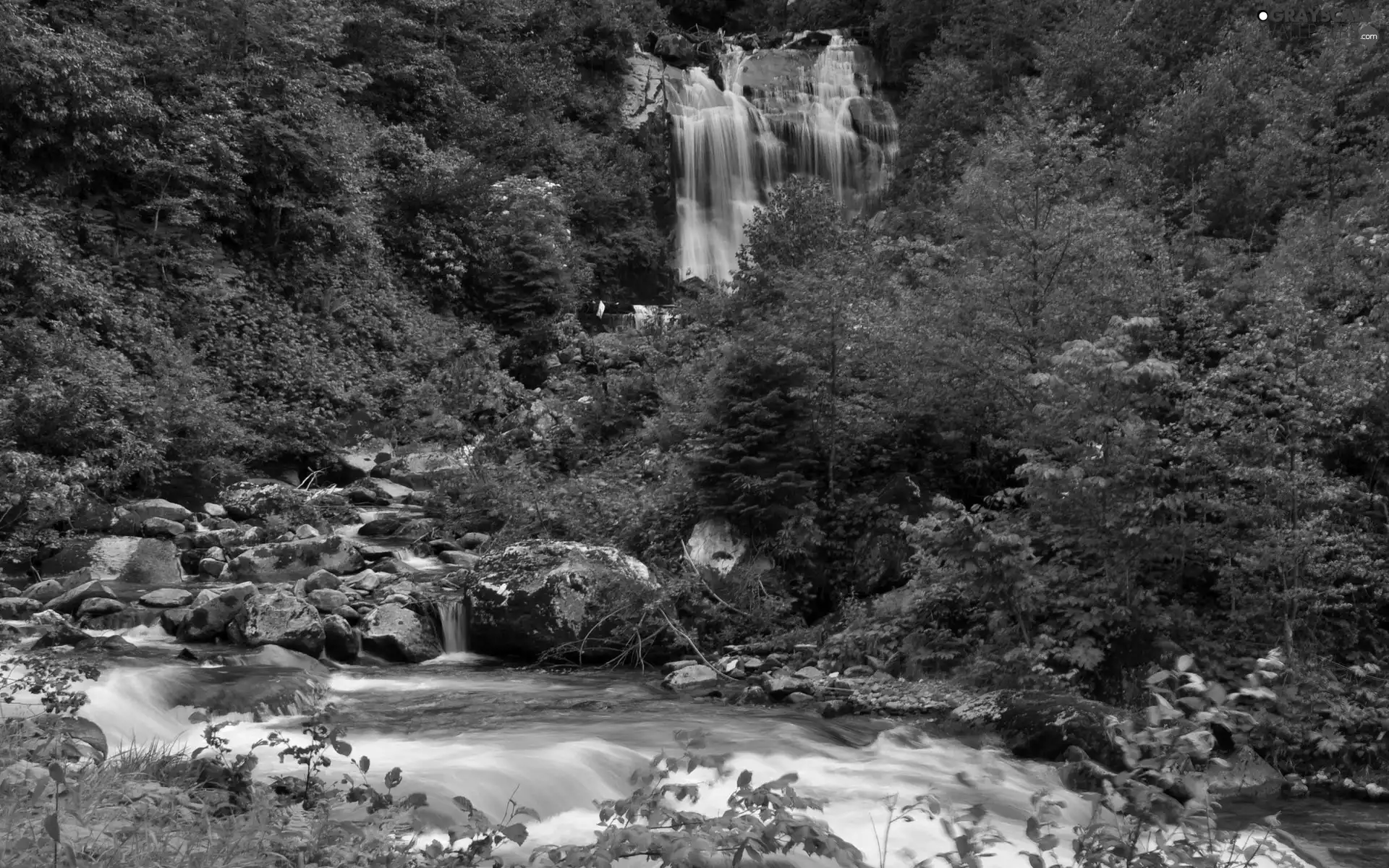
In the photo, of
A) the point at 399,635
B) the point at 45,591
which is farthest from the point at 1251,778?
the point at 45,591

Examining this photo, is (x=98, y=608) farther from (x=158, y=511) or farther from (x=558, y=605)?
(x=558, y=605)

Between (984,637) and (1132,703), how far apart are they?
4.58 feet

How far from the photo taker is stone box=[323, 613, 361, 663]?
1000cm

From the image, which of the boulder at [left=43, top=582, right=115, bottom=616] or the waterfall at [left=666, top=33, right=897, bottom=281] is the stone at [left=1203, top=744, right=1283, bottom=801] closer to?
the boulder at [left=43, top=582, right=115, bottom=616]

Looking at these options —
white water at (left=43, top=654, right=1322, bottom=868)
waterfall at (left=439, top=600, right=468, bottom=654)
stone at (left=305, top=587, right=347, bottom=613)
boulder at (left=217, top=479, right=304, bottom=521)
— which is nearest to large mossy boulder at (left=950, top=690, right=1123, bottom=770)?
white water at (left=43, top=654, right=1322, bottom=868)

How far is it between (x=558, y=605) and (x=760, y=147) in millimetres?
22109

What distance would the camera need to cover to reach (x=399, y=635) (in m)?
10.3

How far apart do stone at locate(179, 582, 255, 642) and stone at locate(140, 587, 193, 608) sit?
76cm

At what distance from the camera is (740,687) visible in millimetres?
9273

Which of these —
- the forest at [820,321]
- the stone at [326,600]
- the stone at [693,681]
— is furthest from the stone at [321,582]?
the stone at [693,681]

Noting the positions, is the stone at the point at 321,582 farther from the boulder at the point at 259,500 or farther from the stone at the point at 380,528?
the boulder at the point at 259,500

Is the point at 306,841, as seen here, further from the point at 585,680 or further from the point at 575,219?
the point at 575,219

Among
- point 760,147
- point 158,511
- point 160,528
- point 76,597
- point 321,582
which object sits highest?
point 760,147

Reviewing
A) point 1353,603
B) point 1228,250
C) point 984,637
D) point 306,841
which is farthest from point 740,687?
point 1228,250
